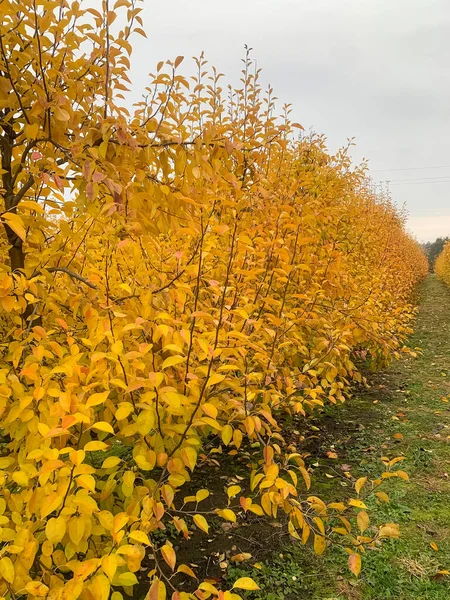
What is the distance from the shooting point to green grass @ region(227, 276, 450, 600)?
2.23 metres

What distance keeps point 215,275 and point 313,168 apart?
2.53 meters

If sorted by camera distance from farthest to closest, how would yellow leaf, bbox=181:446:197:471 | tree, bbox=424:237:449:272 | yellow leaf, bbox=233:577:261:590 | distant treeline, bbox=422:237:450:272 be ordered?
distant treeline, bbox=422:237:450:272 < tree, bbox=424:237:449:272 < yellow leaf, bbox=181:446:197:471 < yellow leaf, bbox=233:577:261:590

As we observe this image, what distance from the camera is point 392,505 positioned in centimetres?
289

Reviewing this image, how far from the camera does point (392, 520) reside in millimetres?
2727

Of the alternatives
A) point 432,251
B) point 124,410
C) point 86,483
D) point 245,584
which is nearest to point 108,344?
point 124,410

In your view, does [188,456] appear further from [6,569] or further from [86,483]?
[6,569]

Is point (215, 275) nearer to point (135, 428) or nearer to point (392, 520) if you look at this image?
point (135, 428)

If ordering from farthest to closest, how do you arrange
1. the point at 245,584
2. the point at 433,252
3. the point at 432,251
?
the point at 432,251 → the point at 433,252 → the point at 245,584

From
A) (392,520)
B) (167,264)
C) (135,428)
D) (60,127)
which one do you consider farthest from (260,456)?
(60,127)

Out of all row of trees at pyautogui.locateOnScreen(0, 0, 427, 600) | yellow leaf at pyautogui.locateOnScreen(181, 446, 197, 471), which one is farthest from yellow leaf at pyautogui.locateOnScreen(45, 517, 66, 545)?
yellow leaf at pyautogui.locateOnScreen(181, 446, 197, 471)

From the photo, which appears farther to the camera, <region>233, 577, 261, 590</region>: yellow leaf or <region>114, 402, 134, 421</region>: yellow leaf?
<region>114, 402, 134, 421</region>: yellow leaf

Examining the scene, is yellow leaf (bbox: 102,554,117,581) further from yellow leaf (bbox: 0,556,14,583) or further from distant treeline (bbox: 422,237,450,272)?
distant treeline (bbox: 422,237,450,272)

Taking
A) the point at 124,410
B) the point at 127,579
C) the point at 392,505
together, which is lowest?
the point at 392,505

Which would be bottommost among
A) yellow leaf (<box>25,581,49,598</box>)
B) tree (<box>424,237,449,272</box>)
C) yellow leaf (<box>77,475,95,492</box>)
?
yellow leaf (<box>25,581,49,598</box>)
